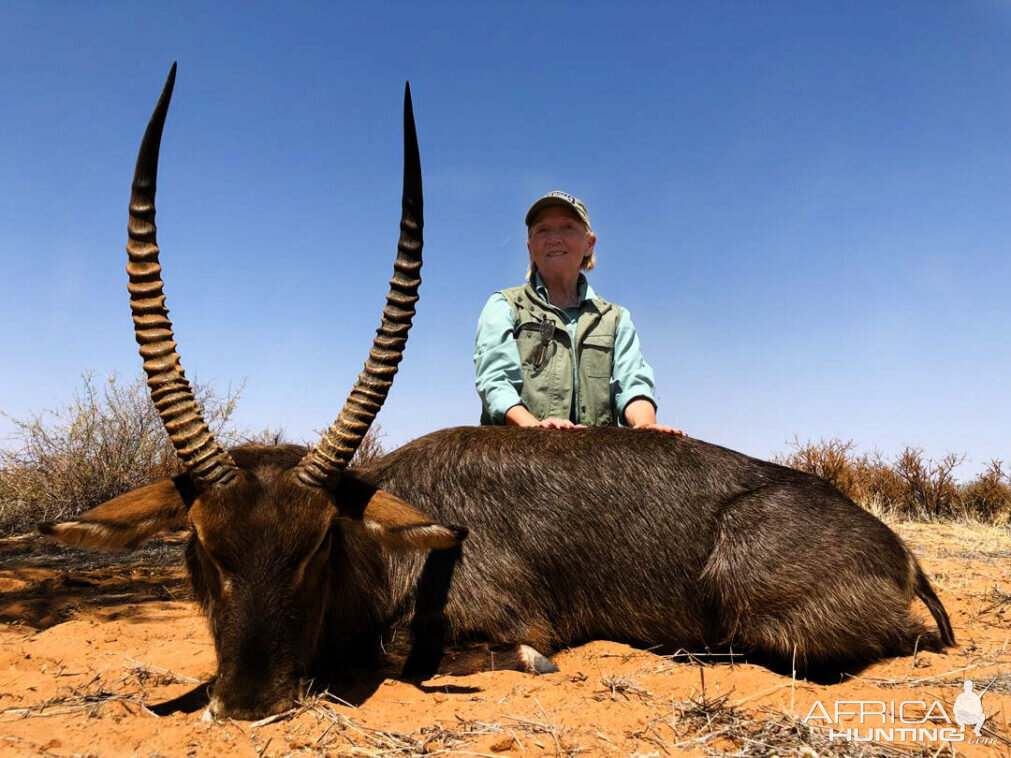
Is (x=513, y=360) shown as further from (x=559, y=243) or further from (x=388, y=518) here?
(x=388, y=518)

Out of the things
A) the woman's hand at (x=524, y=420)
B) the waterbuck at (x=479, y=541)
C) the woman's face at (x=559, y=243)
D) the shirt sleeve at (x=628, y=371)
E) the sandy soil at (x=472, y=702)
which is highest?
the woman's face at (x=559, y=243)

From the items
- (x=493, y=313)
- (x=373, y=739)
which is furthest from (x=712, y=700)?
(x=493, y=313)

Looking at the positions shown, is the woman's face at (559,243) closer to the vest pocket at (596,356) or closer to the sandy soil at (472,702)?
the vest pocket at (596,356)

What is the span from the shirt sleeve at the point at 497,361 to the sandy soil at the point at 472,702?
85.6 inches

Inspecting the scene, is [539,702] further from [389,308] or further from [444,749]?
[389,308]

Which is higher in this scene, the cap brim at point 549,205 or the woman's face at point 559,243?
the cap brim at point 549,205

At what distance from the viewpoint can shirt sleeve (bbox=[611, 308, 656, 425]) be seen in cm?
648

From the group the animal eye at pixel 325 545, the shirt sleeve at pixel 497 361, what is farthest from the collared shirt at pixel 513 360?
the animal eye at pixel 325 545

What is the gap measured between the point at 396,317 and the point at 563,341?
9.60ft

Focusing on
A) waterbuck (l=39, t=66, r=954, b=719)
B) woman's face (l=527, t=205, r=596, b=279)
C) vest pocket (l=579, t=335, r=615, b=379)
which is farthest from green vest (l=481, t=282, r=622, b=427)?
waterbuck (l=39, t=66, r=954, b=719)

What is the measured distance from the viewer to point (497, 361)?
6137mm

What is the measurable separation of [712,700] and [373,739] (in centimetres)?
149

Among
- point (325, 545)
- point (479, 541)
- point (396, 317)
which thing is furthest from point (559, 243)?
point (325, 545)

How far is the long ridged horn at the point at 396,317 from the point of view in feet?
12.0
